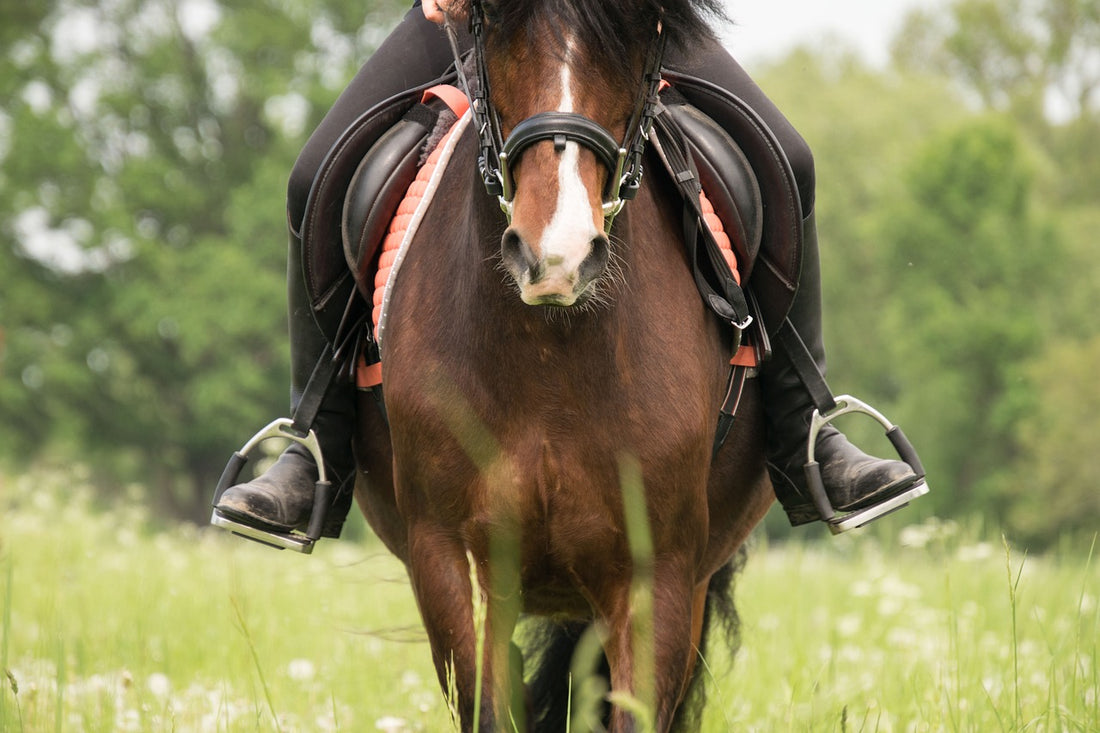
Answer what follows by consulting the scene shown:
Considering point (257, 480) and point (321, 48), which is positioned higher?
point (257, 480)

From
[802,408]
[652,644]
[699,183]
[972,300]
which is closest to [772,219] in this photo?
[699,183]

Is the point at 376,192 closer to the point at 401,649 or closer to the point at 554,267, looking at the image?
the point at 554,267

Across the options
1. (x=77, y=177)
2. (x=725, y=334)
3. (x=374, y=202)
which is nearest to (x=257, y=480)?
(x=374, y=202)

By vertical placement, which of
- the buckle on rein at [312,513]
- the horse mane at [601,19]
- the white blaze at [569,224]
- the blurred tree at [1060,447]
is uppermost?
the horse mane at [601,19]

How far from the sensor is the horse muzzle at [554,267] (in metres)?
2.89

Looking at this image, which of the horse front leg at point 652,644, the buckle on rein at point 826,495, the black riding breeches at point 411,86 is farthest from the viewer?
the black riding breeches at point 411,86

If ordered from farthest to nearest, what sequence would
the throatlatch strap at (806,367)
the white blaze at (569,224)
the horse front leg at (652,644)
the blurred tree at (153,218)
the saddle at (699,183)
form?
1. the blurred tree at (153,218)
2. the throatlatch strap at (806,367)
3. the saddle at (699,183)
4. the horse front leg at (652,644)
5. the white blaze at (569,224)

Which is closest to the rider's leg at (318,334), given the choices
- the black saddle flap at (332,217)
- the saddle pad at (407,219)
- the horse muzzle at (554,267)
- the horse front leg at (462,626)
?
the black saddle flap at (332,217)

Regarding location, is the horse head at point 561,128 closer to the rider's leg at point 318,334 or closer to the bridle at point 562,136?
the bridle at point 562,136

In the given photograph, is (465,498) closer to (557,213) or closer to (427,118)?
(557,213)

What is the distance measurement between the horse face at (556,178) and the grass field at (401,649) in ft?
3.61

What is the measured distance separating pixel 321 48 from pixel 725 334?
3723 centimetres

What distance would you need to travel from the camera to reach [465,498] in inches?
139

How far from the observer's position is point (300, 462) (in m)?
4.64
